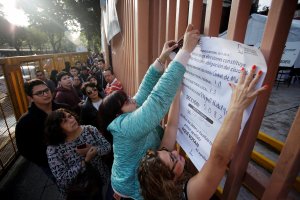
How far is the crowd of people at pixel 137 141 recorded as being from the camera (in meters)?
0.82

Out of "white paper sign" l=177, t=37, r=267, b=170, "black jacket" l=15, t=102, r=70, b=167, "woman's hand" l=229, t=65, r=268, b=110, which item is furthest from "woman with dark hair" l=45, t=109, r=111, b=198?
"woman's hand" l=229, t=65, r=268, b=110

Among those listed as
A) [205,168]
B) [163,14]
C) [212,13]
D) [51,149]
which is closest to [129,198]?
[205,168]

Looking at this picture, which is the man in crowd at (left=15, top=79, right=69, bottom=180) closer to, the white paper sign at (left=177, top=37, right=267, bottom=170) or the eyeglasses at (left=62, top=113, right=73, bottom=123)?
the eyeglasses at (left=62, top=113, right=73, bottom=123)

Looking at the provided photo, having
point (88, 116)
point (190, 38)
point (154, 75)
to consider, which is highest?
point (190, 38)

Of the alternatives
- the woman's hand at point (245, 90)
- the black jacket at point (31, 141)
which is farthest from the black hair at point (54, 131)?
the woman's hand at point (245, 90)

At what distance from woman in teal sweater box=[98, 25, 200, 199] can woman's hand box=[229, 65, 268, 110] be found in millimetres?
328

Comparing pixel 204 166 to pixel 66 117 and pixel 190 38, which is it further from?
pixel 66 117

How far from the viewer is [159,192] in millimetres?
1084

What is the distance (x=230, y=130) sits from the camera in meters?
0.75

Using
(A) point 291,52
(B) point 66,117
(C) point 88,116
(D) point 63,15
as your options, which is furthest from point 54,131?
(D) point 63,15

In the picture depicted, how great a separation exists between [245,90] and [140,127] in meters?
0.56

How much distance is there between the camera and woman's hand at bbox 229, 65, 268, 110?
0.69 meters

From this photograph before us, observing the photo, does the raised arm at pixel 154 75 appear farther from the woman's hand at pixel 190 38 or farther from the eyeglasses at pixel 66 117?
the eyeglasses at pixel 66 117

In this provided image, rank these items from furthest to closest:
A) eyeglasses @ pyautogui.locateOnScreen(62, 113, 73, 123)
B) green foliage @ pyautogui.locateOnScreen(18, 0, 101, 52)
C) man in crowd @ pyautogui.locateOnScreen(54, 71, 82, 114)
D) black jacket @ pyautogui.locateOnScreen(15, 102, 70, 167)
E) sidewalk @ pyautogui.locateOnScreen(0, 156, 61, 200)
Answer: green foliage @ pyautogui.locateOnScreen(18, 0, 101, 52)
man in crowd @ pyautogui.locateOnScreen(54, 71, 82, 114)
sidewalk @ pyautogui.locateOnScreen(0, 156, 61, 200)
black jacket @ pyautogui.locateOnScreen(15, 102, 70, 167)
eyeglasses @ pyautogui.locateOnScreen(62, 113, 73, 123)
